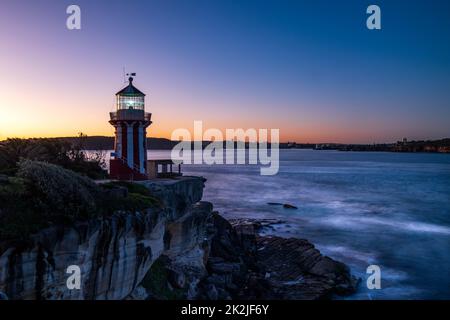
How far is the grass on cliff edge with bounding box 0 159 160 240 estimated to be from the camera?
7.43 m

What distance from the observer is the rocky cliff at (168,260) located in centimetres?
747

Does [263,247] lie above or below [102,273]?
below

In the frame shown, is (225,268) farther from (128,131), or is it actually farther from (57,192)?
(57,192)

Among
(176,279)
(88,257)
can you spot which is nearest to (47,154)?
(88,257)

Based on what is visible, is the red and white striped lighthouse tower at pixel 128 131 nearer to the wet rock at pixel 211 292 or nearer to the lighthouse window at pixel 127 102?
the lighthouse window at pixel 127 102

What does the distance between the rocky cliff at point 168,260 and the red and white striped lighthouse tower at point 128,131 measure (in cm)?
190

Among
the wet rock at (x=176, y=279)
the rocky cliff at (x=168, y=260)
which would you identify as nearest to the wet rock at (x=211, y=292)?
the rocky cliff at (x=168, y=260)

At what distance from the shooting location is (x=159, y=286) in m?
12.8

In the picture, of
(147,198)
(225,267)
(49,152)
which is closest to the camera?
(147,198)

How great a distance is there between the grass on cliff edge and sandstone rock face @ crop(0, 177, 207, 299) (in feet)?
0.82

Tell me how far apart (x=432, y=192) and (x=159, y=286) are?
51.0m

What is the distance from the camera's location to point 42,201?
8273mm
